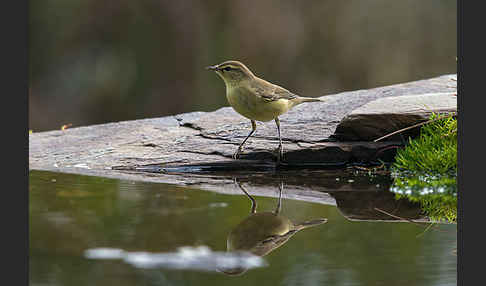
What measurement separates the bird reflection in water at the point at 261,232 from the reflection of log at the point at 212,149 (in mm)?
850

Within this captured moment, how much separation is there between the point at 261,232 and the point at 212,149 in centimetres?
217

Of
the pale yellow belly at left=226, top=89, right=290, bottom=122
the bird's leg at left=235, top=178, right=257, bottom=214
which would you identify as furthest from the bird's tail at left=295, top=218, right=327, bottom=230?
the pale yellow belly at left=226, top=89, right=290, bottom=122

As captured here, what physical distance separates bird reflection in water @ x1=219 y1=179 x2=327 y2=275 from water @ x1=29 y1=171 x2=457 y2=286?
0.04m

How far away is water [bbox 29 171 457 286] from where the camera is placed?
8.40 ft

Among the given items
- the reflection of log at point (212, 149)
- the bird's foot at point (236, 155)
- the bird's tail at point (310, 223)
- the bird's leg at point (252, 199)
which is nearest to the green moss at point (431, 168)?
the reflection of log at point (212, 149)

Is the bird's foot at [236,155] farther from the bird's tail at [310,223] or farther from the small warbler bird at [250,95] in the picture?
the bird's tail at [310,223]

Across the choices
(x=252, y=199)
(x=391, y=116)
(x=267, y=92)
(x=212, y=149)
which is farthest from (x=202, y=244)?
(x=391, y=116)

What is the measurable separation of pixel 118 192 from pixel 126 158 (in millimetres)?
1128

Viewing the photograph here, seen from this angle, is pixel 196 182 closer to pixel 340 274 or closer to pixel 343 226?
pixel 343 226

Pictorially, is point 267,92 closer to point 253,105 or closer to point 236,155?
point 253,105

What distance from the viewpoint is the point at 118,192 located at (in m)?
4.16

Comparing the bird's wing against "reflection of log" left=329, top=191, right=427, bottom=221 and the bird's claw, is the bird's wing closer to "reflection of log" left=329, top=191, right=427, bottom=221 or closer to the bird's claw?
the bird's claw

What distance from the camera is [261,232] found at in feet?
10.7

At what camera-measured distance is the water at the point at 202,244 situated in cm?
256
